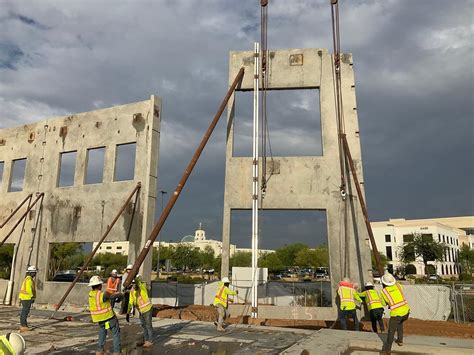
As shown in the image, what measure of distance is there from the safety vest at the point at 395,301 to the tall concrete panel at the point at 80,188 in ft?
30.0

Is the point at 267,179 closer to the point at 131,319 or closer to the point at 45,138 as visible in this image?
the point at 131,319

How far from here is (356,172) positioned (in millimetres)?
14031

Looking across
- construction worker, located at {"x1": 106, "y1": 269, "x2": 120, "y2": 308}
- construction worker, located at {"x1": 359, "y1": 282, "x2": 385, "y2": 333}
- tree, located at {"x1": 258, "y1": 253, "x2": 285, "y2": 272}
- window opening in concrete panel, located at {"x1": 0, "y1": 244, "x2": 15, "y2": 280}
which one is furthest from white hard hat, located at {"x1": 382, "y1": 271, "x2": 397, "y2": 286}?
tree, located at {"x1": 258, "y1": 253, "x2": 285, "y2": 272}

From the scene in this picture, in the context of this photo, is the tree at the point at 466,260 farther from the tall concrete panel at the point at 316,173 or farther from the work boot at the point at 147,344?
the work boot at the point at 147,344

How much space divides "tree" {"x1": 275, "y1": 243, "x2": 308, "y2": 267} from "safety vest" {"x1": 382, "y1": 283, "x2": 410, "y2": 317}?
249 ft

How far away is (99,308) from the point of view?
24.9ft

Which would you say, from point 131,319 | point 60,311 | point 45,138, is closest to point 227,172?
point 131,319

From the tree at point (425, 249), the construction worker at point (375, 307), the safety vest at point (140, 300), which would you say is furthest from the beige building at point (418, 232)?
the safety vest at point (140, 300)

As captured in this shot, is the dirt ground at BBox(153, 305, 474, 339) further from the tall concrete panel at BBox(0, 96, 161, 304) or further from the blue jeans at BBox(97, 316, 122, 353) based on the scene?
the blue jeans at BBox(97, 316, 122, 353)

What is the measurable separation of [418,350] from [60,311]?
1304 centimetres

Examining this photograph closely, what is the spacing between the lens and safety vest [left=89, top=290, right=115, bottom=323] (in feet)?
24.8

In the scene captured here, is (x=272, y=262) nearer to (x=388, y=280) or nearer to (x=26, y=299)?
(x=26, y=299)

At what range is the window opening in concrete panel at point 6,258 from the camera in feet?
133

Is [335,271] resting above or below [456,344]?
above
